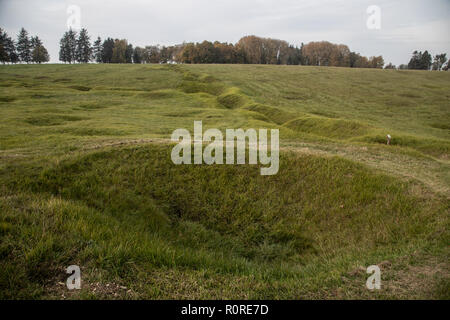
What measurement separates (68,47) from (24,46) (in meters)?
12.7

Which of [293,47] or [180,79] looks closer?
[180,79]

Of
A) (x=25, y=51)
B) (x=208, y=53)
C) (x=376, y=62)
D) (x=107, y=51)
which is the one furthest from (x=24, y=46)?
(x=376, y=62)

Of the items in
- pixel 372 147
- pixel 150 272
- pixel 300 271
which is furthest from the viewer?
pixel 372 147

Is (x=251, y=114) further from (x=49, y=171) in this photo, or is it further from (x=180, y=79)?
(x=180, y=79)

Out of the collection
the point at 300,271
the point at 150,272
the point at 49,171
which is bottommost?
the point at 300,271

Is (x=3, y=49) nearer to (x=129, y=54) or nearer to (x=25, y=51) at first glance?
(x=25, y=51)

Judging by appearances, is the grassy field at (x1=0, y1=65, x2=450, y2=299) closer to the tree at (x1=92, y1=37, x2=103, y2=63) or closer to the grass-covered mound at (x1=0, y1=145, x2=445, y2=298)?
the grass-covered mound at (x1=0, y1=145, x2=445, y2=298)

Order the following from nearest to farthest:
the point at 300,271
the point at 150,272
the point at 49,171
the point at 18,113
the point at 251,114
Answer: the point at 150,272 < the point at 300,271 < the point at 49,171 < the point at 18,113 < the point at 251,114

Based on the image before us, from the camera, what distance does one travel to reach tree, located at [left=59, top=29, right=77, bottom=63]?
9425 centimetres

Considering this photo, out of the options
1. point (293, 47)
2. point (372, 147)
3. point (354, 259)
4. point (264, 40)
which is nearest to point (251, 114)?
point (372, 147)

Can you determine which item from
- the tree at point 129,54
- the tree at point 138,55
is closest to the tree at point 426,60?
the tree at point 138,55

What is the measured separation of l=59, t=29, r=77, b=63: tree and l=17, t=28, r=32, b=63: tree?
932 cm

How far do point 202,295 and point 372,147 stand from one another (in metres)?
13.7

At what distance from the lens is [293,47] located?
395 ft
